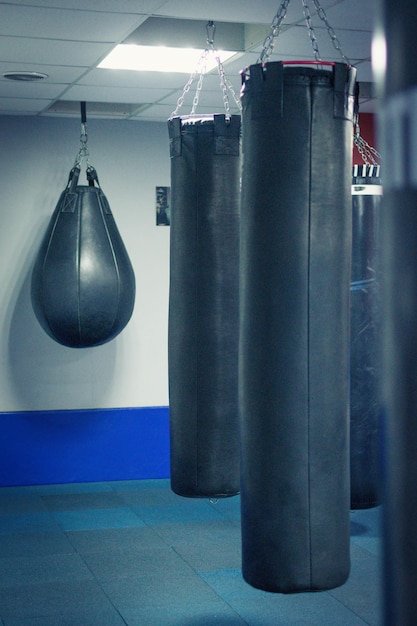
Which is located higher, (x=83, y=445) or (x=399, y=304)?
(x=399, y=304)

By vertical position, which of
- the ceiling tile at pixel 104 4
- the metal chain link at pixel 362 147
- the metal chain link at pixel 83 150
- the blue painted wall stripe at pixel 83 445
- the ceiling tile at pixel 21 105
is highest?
the ceiling tile at pixel 21 105

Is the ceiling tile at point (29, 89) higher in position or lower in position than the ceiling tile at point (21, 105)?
lower

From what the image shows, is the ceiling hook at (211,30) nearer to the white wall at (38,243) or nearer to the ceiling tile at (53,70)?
the ceiling tile at (53,70)

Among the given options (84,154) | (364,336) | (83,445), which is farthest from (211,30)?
(83,445)

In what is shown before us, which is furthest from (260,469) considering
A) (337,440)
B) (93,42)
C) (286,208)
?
(93,42)

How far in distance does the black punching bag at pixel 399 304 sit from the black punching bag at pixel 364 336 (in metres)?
3.36

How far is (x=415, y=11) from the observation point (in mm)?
692

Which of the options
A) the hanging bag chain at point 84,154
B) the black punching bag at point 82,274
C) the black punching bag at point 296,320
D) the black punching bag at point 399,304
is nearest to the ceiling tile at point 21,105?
the hanging bag chain at point 84,154

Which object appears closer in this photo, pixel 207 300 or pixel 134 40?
pixel 207 300

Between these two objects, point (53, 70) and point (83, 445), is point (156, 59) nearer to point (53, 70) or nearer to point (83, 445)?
point (53, 70)

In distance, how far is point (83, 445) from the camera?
603cm

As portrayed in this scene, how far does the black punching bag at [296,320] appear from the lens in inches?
88.4

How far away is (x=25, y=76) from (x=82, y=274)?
1208 millimetres

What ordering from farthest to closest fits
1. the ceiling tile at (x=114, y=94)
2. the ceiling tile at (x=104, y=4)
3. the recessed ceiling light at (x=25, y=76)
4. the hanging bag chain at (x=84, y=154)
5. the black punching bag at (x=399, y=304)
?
the hanging bag chain at (x=84, y=154) → the ceiling tile at (x=114, y=94) → the recessed ceiling light at (x=25, y=76) → the ceiling tile at (x=104, y=4) → the black punching bag at (x=399, y=304)
